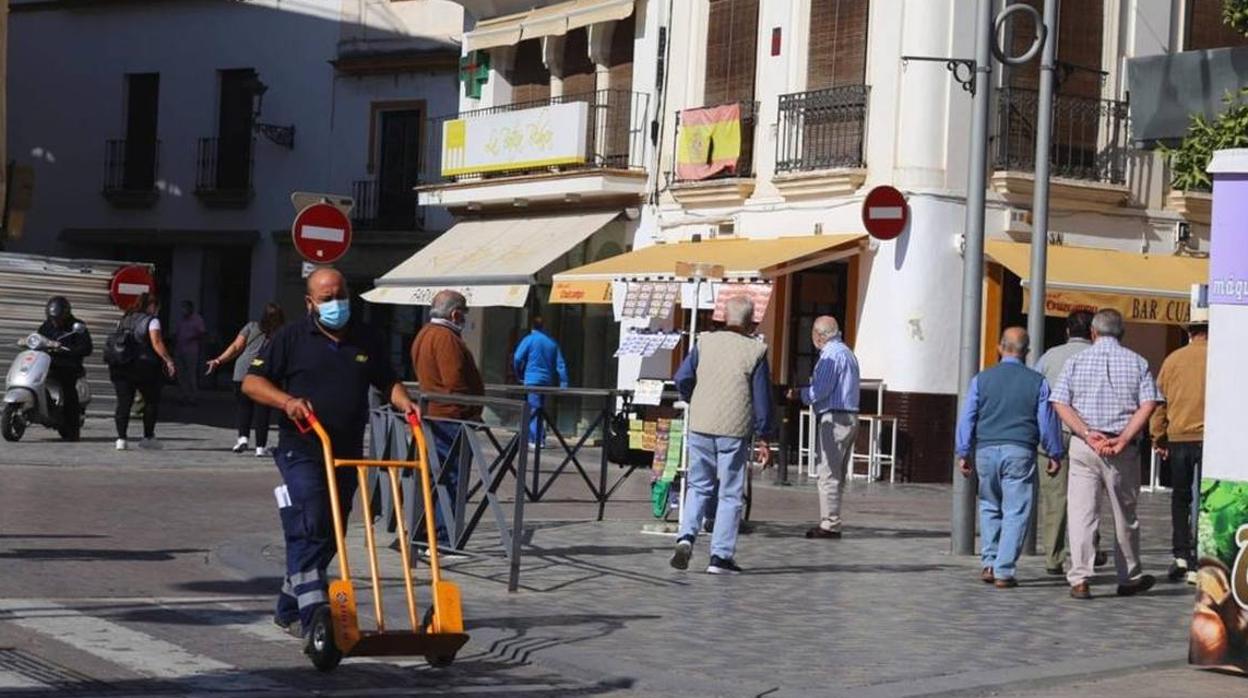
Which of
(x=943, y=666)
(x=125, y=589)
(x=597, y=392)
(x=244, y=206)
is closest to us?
(x=943, y=666)

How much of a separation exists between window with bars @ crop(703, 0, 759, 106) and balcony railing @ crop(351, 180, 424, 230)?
10.7 meters

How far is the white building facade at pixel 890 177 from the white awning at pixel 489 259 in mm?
441

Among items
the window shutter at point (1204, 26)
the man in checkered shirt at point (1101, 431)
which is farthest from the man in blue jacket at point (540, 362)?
the man in checkered shirt at point (1101, 431)

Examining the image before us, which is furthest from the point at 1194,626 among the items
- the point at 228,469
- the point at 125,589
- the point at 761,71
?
the point at 761,71

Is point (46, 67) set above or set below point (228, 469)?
above

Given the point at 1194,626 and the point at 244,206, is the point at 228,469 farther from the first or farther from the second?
the point at 244,206

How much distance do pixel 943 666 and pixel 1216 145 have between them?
5342 mm

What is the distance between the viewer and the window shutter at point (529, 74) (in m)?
34.9

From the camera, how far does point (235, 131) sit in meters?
43.8

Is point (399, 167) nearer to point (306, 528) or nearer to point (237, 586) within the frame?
point (237, 586)

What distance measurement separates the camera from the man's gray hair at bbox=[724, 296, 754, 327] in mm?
14375

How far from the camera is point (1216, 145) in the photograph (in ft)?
47.2

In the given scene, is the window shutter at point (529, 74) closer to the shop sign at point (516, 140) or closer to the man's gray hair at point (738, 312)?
the shop sign at point (516, 140)

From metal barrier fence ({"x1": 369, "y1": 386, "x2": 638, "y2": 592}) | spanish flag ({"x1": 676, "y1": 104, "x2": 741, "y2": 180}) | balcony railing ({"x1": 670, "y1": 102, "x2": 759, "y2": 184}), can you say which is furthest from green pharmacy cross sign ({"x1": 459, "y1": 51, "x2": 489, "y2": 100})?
metal barrier fence ({"x1": 369, "y1": 386, "x2": 638, "y2": 592})
